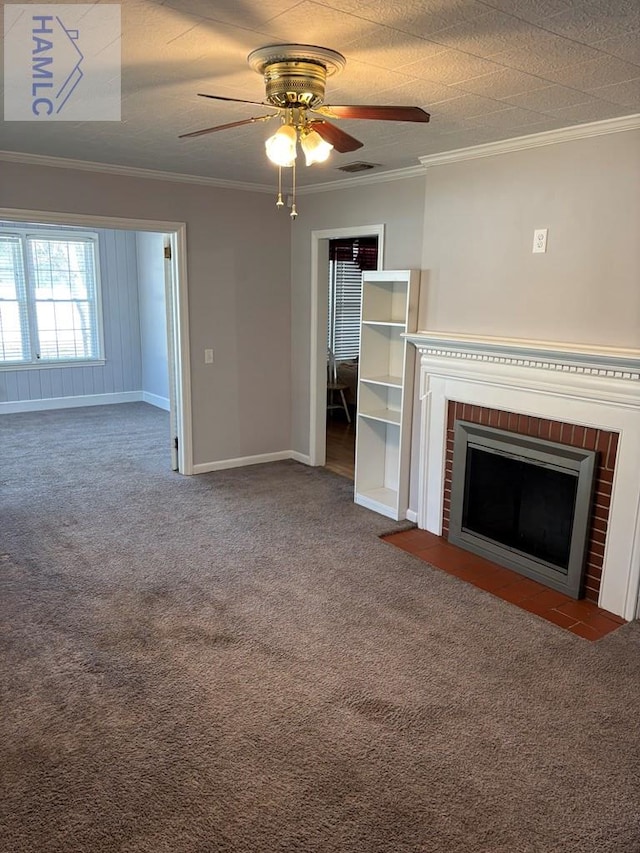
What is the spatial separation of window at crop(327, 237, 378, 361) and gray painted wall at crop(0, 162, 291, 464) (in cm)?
245

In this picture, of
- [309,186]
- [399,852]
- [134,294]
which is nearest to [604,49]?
[399,852]

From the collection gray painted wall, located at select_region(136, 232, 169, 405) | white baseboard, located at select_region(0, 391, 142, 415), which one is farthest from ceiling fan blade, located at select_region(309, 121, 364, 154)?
white baseboard, located at select_region(0, 391, 142, 415)

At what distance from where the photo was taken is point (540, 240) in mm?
3422

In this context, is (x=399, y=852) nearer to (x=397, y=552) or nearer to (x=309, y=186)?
(x=397, y=552)

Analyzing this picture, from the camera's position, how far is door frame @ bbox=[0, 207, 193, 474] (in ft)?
14.7

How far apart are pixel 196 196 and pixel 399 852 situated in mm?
4641

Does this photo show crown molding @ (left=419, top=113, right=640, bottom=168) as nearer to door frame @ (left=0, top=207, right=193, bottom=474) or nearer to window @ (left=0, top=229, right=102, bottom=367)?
door frame @ (left=0, top=207, right=193, bottom=474)

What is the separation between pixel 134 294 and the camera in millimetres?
8594

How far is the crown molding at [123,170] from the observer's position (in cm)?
420

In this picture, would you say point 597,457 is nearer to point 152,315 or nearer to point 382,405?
point 382,405

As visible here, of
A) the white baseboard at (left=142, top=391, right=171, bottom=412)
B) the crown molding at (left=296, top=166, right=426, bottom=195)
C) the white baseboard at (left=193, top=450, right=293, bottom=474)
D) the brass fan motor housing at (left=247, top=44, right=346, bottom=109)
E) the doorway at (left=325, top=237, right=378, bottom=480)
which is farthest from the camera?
the white baseboard at (left=142, top=391, right=171, bottom=412)

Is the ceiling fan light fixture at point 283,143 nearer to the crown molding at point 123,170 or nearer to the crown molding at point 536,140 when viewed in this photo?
the crown molding at point 536,140

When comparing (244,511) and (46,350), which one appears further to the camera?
(46,350)

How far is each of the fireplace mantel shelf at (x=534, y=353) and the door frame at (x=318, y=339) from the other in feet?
4.81
